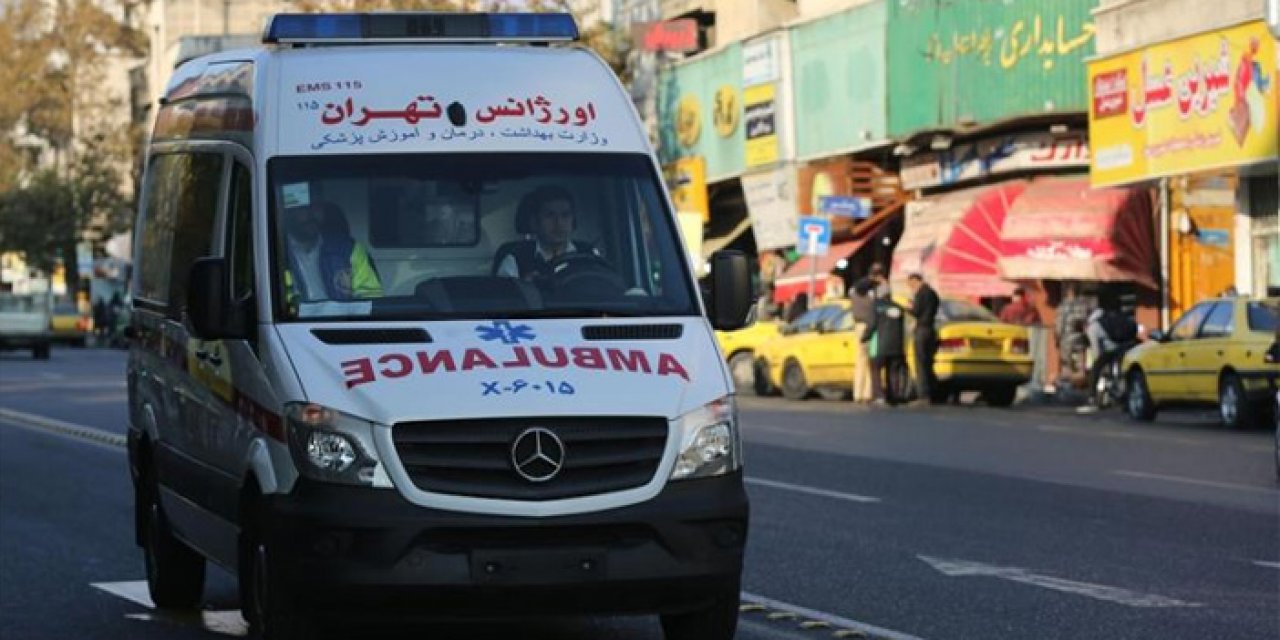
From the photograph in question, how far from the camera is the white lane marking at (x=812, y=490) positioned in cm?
1811

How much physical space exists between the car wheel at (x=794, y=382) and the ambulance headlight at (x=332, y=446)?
28.4 meters

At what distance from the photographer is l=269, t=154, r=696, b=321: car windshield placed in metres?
9.73

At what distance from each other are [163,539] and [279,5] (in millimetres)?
90083

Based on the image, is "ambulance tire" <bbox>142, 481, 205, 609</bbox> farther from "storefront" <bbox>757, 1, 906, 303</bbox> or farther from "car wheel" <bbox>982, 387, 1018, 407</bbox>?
"storefront" <bbox>757, 1, 906, 303</bbox>

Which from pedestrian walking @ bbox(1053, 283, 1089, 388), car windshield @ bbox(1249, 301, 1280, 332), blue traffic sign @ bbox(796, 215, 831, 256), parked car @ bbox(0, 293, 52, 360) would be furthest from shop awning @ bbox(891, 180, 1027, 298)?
parked car @ bbox(0, 293, 52, 360)

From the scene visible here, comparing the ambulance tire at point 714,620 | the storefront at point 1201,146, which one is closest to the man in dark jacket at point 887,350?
the storefront at point 1201,146

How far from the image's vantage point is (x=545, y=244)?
9.99 m

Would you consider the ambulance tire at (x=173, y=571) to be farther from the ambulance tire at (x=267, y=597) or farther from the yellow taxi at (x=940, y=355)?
the yellow taxi at (x=940, y=355)

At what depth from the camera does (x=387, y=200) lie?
1004 cm

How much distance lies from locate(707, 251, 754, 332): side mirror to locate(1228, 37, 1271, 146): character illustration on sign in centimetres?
2590

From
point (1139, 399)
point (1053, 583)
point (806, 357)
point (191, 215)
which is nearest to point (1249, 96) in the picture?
point (1139, 399)

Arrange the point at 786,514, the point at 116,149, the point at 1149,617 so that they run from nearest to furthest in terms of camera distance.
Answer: the point at 1149,617 → the point at 786,514 → the point at 116,149

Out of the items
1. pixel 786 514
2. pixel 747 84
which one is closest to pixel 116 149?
pixel 747 84

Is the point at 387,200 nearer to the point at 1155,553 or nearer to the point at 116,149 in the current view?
the point at 1155,553
